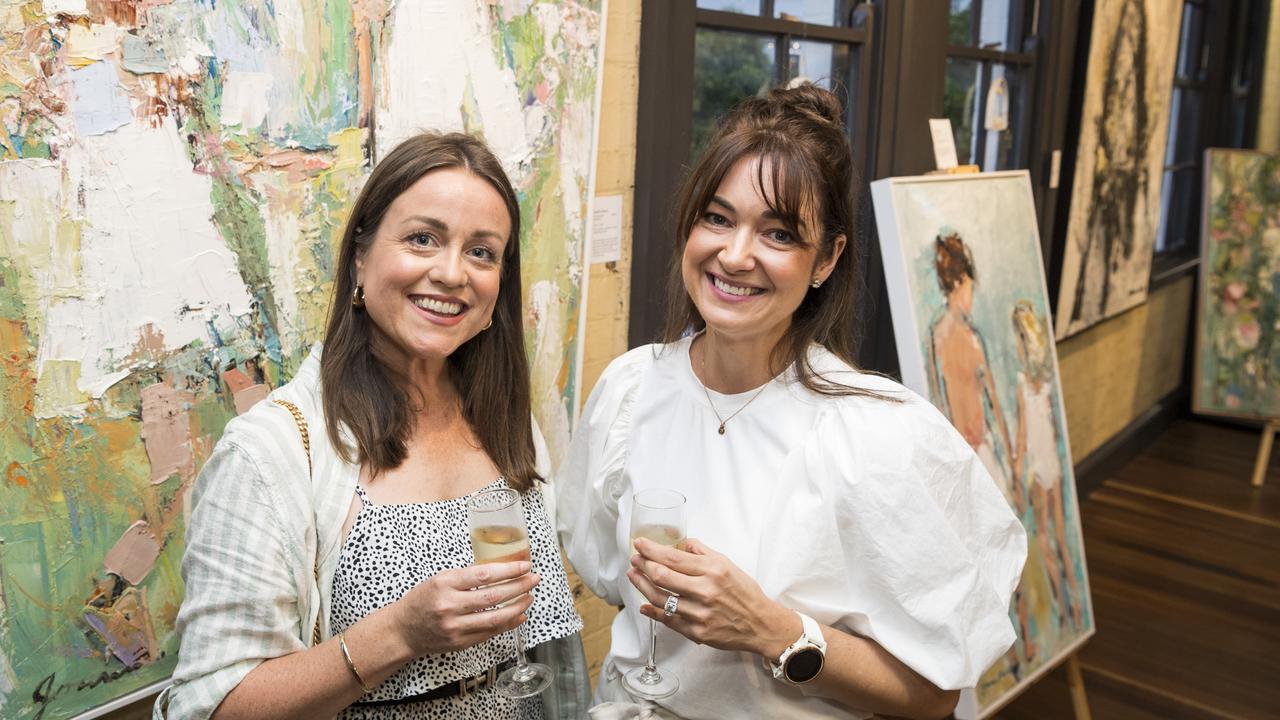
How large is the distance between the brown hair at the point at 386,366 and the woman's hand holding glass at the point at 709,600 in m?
0.41

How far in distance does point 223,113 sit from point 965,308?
2087mm

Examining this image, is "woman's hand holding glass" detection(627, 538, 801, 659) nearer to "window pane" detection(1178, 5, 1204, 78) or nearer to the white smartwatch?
the white smartwatch

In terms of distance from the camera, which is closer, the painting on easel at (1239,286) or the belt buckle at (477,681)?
the belt buckle at (477,681)

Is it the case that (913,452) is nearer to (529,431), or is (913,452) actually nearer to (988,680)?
(529,431)

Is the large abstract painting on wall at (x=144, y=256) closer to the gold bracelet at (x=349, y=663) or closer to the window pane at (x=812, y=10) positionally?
the gold bracelet at (x=349, y=663)

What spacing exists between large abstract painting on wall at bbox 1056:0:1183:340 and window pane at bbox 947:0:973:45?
955mm

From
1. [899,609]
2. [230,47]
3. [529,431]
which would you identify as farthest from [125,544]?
[899,609]

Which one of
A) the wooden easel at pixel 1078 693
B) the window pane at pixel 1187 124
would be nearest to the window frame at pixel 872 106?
the wooden easel at pixel 1078 693

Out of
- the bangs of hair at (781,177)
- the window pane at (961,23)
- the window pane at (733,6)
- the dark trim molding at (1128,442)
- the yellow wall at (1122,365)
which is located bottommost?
the dark trim molding at (1128,442)

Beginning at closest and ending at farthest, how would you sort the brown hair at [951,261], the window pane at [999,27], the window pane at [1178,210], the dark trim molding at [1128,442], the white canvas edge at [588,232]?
the white canvas edge at [588,232]
the brown hair at [951,261]
the window pane at [999,27]
the dark trim molding at [1128,442]
the window pane at [1178,210]

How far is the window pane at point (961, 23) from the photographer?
11.9 ft

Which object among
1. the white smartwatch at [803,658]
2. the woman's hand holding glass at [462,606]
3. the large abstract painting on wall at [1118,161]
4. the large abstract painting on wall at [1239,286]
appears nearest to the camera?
the woman's hand holding glass at [462,606]

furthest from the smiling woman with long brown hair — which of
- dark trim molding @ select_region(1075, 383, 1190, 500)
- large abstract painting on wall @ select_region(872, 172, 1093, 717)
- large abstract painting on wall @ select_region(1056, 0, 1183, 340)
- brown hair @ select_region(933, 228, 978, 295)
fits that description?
dark trim molding @ select_region(1075, 383, 1190, 500)

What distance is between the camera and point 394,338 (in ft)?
5.03
